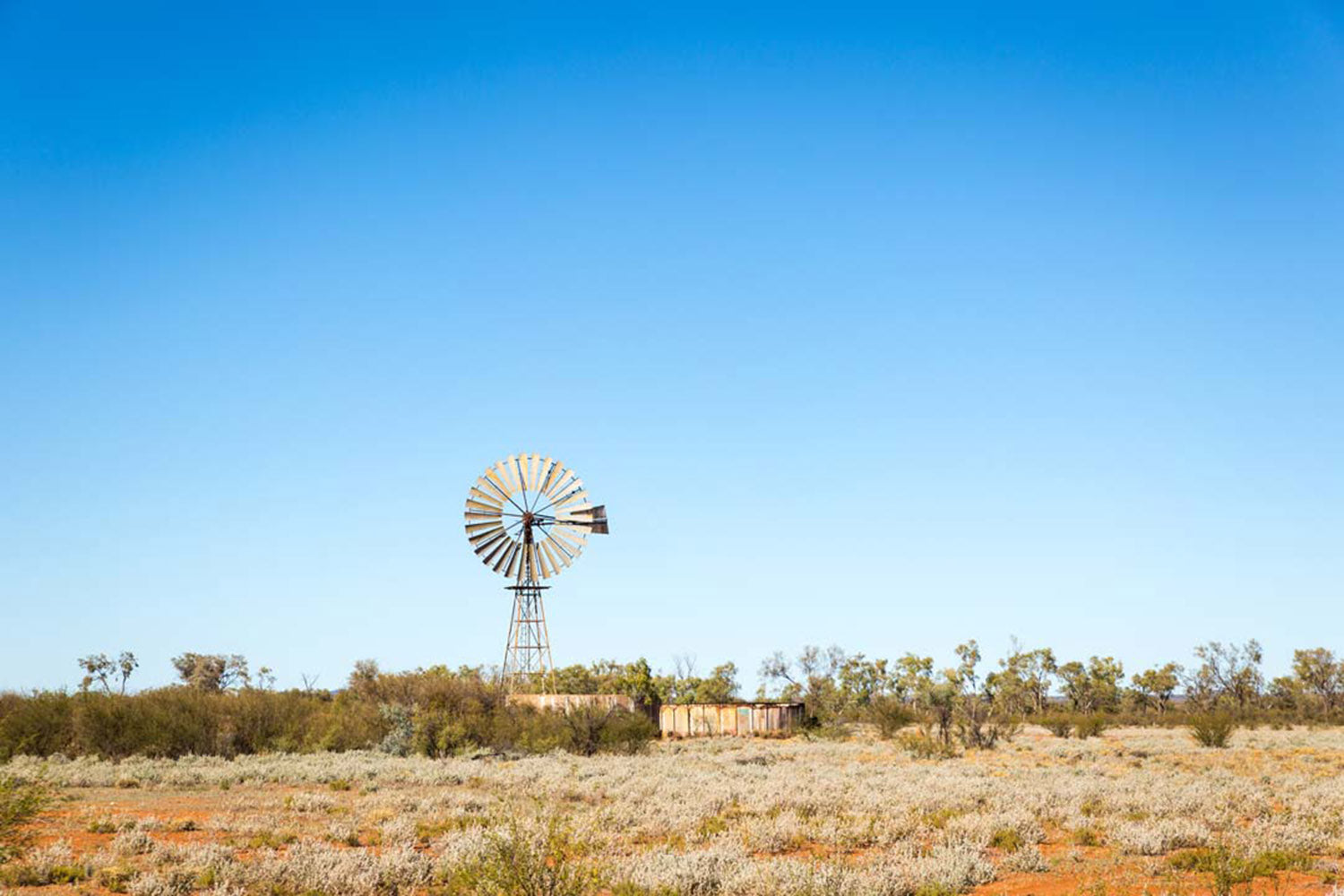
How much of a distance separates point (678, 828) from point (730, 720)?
31771mm

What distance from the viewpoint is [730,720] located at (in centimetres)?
4825

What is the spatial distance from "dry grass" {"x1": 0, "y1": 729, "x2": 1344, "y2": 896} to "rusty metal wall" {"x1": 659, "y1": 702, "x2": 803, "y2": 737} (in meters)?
17.9

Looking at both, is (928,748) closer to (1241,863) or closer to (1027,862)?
(1027,862)

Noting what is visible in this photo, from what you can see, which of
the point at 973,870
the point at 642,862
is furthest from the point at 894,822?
the point at 642,862

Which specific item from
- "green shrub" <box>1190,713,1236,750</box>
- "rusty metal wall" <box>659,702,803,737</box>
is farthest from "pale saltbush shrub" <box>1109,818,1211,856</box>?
"rusty metal wall" <box>659,702,803,737</box>

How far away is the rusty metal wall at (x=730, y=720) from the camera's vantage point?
47906 millimetres

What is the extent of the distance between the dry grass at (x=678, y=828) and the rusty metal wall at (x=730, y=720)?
58.8 feet

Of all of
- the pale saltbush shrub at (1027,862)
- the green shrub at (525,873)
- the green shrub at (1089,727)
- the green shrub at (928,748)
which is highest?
the green shrub at (525,873)

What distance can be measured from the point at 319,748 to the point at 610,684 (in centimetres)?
4082

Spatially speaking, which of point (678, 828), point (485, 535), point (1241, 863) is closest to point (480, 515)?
point (485, 535)

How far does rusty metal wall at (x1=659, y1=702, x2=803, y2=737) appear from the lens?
47.9 m

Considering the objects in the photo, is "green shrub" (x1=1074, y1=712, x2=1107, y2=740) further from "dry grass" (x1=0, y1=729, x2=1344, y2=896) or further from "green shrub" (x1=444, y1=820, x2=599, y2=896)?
"green shrub" (x1=444, y1=820, x2=599, y2=896)

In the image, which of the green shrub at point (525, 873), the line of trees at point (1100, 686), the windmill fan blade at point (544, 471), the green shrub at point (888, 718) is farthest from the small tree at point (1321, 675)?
the green shrub at point (525, 873)

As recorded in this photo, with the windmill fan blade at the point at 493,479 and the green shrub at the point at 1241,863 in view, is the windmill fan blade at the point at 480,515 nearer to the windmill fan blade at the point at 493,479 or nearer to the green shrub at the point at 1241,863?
the windmill fan blade at the point at 493,479
